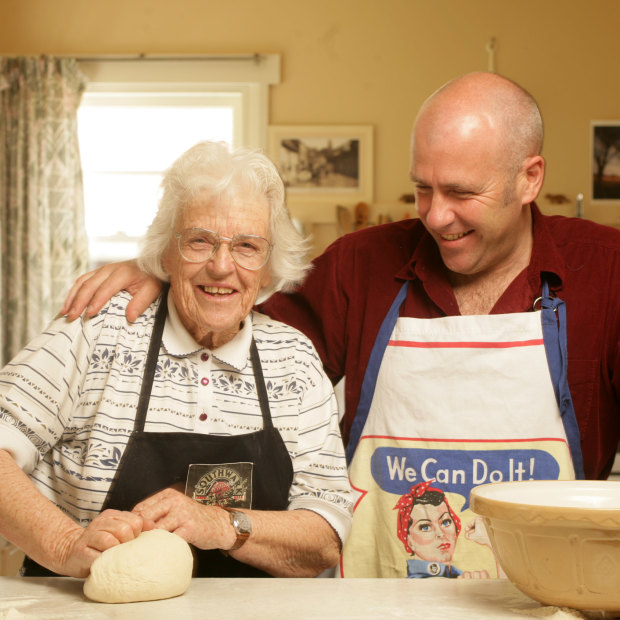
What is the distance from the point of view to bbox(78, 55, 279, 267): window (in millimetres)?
4188

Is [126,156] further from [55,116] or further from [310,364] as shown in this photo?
[310,364]

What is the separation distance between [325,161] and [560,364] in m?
2.67

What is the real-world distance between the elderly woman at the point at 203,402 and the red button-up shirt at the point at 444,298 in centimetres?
22

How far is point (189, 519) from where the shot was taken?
1.26 metres

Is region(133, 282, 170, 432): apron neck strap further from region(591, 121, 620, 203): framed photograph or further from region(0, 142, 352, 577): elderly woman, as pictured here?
region(591, 121, 620, 203): framed photograph

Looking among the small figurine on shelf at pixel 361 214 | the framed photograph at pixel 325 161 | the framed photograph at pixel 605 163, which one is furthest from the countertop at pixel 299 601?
the framed photograph at pixel 605 163

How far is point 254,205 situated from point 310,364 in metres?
0.33

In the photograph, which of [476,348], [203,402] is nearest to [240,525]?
[203,402]

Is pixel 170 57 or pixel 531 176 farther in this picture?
pixel 170 57

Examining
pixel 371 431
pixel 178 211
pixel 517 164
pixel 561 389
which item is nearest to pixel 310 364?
pixel 371 431

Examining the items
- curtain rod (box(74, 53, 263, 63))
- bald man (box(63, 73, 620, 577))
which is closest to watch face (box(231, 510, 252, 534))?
bald man (box(63, 73, 620, 577))

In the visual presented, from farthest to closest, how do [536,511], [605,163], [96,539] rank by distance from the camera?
[605,163] < [96,539] < [536,511]

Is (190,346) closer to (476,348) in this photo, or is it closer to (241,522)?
(241,522)

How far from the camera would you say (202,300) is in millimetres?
1517
